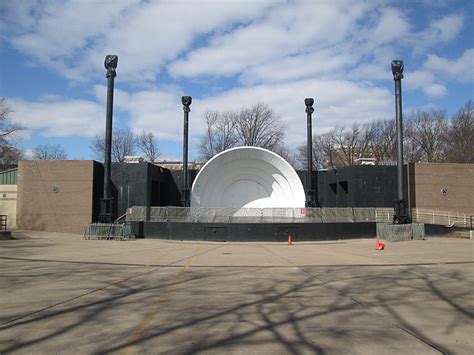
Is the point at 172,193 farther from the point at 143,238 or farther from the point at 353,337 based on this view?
the point at 353,337

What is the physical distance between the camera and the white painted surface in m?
43.4

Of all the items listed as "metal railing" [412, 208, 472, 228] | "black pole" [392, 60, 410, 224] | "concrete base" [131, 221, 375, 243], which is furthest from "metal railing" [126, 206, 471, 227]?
"metal railing" [412, 208, 472, 228]

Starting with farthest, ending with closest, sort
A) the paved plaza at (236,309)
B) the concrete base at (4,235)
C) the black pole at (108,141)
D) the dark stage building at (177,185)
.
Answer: the dark stage building at (177,185), the black pole at (108,141), the concrete base at (4,235), the paved plaza at (236,309)

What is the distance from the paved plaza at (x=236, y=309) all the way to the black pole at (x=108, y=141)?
59.1ft

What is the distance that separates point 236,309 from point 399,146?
28601 millimetres

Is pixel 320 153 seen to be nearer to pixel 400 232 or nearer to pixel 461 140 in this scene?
pixel 461 140

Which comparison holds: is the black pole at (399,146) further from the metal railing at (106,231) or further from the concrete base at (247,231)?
→ the metal railing at (106,231)

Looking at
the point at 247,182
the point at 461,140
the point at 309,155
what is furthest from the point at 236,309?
the point at 461,140

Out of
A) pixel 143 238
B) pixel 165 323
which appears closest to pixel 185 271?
pixel 165 323

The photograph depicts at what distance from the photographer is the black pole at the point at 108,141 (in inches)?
1309

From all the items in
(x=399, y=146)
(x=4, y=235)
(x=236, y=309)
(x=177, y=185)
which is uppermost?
(x=399, y=146)

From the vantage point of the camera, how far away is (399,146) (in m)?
33.6

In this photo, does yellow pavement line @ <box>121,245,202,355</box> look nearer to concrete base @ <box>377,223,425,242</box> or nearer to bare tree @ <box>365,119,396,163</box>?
concrete base @ <box>377,223,425,242</box>

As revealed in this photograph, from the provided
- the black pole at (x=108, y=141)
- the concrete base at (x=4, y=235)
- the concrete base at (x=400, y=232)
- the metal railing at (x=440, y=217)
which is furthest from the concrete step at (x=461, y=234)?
the concrete base at (x=4, y=235)
